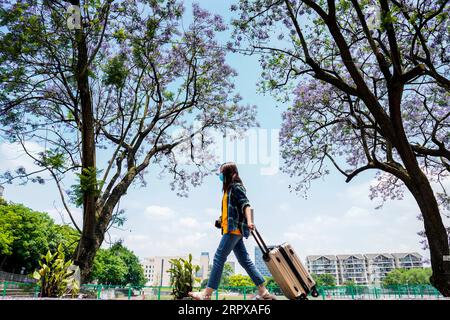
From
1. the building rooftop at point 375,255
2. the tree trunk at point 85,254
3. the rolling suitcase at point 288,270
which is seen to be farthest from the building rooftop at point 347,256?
the rolling suitcase at point 288,270

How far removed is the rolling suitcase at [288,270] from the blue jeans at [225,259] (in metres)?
0.18

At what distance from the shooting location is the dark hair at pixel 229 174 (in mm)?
3525

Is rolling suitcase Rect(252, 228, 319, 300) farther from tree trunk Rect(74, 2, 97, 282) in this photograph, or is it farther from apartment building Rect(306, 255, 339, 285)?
apartment building Rect(306, 255, 339, 285)

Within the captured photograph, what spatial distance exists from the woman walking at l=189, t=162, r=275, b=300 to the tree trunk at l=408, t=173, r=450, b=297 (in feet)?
21.5

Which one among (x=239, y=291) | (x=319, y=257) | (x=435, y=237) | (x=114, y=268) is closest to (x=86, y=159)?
(x=239, y=291)

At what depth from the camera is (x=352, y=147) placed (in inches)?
576

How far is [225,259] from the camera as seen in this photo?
327 cm

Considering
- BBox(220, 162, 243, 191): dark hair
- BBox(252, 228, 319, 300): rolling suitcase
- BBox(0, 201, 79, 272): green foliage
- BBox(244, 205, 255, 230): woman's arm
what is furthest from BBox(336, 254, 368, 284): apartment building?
BBox(244, 205, 255, 230): woman's arm

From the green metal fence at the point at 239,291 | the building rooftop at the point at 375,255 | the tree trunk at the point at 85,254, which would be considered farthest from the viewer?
the building rooftop at the point at 375,255

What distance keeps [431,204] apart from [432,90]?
665 cm

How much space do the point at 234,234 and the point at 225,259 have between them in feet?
0.89

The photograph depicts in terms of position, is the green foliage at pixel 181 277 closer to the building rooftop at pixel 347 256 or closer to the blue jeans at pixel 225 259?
the blue jeans at pixel 225 259

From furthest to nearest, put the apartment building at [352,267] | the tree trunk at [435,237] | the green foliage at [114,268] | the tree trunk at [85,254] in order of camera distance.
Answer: the apartment building at [352,267], the green foliage at [114,268], the tree trunk at [85,254], the tree trunk at [435,237]
